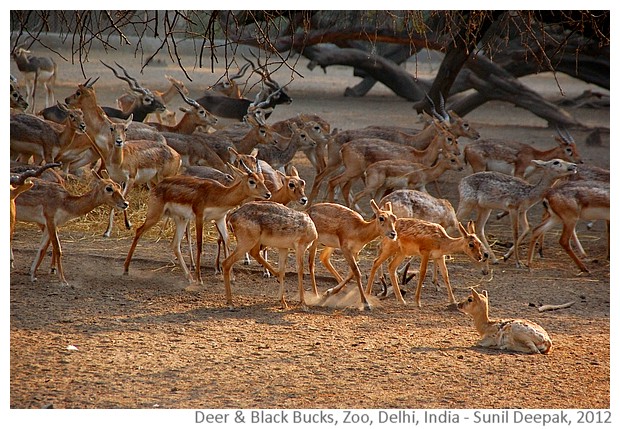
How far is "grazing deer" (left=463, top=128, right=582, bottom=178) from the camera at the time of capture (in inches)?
458

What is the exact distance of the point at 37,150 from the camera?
1048 cm

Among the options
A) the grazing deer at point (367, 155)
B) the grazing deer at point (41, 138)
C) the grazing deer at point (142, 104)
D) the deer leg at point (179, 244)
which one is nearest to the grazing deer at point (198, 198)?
the deer leg at point (179, 244)

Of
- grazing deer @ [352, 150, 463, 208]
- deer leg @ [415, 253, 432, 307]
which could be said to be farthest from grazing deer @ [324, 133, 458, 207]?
deer leg @ [415, 253, 432, 307]

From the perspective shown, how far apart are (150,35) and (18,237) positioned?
27.9 meters

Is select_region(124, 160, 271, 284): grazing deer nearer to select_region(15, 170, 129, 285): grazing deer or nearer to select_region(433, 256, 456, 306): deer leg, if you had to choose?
select_region(15, 170, 129, 285): grazing deer

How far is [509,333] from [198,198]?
2792 millimetres

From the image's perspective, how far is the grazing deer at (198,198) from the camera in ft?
25.9

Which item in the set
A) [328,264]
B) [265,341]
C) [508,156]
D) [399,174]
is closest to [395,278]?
[328,264]

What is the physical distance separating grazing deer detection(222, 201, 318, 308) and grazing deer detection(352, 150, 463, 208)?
123 inches

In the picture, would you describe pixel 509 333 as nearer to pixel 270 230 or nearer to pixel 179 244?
pixel 270 230

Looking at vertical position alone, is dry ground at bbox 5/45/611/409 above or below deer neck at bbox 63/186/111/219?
below

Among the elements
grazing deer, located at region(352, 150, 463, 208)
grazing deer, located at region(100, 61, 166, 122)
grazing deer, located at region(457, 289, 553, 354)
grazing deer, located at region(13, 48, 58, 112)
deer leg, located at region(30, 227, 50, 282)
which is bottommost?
grazing deer, located at region(13, 48, 58, 112)

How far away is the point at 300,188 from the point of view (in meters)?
8.24

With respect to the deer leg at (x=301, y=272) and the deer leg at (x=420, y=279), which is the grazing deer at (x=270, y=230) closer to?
the deer leg at (x=301, y=272)
